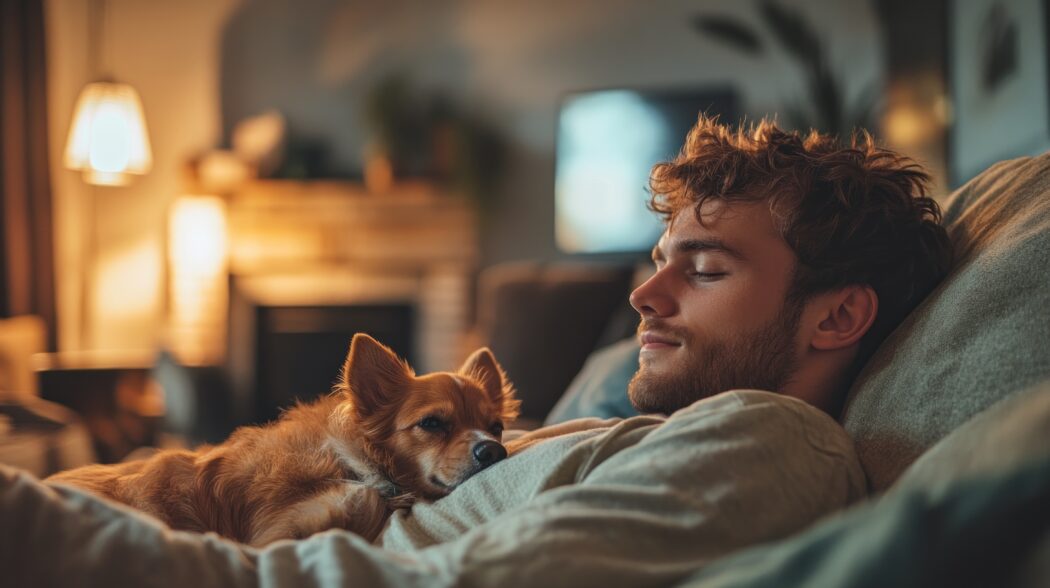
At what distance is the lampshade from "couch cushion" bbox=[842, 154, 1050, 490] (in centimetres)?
432

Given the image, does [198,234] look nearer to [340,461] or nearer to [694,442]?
[340,461]

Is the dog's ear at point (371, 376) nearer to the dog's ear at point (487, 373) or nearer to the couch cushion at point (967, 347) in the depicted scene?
the dog's ear at point (487, 373)

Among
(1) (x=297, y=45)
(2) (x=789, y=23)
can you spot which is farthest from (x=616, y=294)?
(1) (x=297, y=45)

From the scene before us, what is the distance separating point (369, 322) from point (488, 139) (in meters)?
1.60

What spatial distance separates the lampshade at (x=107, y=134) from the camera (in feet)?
14.4

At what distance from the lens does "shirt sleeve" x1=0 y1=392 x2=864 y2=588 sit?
0.66m

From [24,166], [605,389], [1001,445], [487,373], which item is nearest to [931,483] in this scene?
[1001,445]

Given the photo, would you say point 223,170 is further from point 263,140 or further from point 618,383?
point 618,383

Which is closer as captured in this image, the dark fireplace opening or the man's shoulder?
the man's shoulder

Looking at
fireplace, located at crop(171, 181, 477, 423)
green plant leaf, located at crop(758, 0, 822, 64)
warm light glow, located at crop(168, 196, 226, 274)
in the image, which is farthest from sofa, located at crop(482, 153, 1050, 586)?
warm light glow, located at crop(168, 196, 226, 274)

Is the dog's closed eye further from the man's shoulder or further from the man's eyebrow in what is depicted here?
the man's shoulder

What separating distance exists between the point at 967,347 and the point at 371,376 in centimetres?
96

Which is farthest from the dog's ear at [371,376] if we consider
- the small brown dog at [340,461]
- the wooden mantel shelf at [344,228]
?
the wooden mantel shelf at [344,228]

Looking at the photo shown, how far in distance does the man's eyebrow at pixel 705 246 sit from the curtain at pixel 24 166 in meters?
5.30
